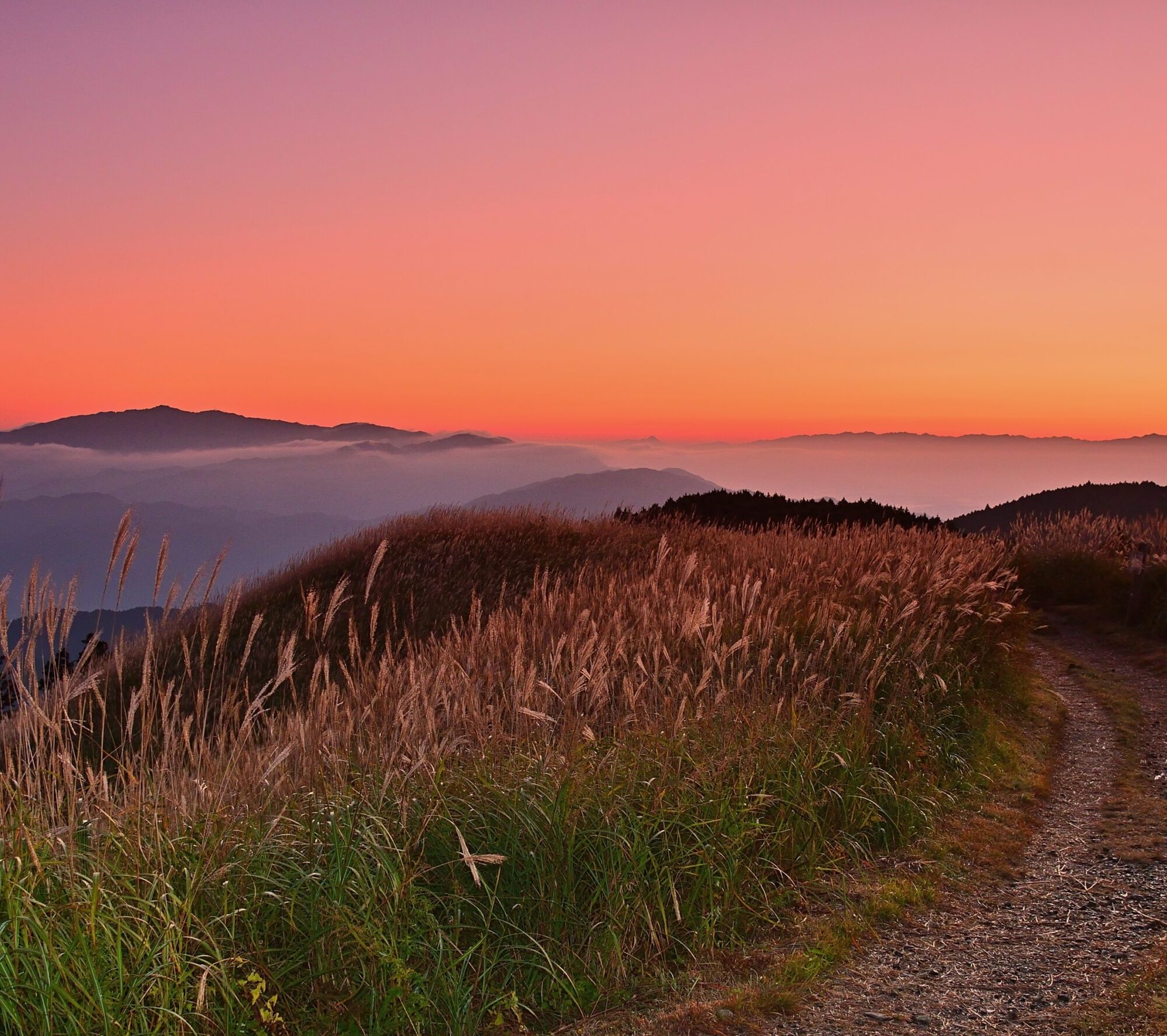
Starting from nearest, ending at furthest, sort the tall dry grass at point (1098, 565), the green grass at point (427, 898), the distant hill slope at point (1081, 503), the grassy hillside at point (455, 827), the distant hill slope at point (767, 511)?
the green grass at point (427, 898) → the grassy hillside at point (455, 827) → the tall dry grass at point (1098, 565) → the distant hill slope at point (767, 511) → the distant hill slope at point (1081, 503)

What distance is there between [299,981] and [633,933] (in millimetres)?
1584

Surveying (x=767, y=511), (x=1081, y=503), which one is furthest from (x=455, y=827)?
(x=1081, y=503)

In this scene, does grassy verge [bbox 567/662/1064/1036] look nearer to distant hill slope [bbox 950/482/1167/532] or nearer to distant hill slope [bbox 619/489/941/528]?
distant hill slope [bbox 619/489/941/528]

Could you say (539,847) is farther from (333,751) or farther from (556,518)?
(556,518)

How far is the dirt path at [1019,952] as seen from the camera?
4.41m

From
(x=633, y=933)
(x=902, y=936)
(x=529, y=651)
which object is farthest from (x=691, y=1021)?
(x=529, y=651)

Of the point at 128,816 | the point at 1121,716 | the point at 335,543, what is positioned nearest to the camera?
the point at 128,816

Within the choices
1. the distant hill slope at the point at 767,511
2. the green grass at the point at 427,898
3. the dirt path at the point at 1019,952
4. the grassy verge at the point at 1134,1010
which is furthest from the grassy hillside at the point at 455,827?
the distant hill slope at the point at 767,511

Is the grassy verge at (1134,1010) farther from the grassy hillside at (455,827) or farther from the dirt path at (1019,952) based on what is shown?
the grassy hillside at (455,827)

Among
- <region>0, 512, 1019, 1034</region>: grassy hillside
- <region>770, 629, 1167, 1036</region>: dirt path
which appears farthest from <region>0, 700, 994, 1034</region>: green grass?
<region>770, 629, 1167, 1036</region>: dirt path

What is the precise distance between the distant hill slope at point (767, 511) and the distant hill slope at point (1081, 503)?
581 inches

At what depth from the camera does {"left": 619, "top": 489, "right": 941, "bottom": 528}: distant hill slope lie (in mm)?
23375

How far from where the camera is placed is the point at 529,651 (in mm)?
8258

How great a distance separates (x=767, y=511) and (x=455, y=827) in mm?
21719
